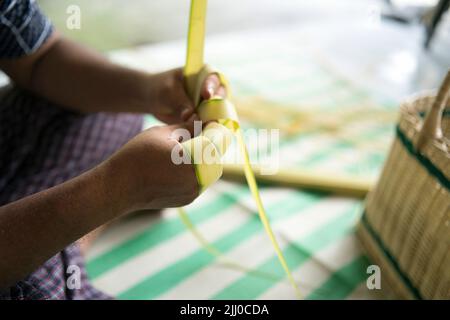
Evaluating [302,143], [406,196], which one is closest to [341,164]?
[302,143]

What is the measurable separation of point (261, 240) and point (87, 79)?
489mm

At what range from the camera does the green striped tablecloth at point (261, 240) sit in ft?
2.61

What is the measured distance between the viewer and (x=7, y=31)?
670 mm

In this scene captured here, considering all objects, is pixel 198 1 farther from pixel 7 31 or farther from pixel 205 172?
pixel 7 31

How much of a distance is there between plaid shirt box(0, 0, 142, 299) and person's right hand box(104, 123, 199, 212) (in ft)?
0.62

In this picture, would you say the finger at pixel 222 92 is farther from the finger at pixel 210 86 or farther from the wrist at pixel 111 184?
the wrist at pixel 111 184

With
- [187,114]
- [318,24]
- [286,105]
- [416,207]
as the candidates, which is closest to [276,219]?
[416,207]

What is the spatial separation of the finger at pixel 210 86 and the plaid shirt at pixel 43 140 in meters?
0.29

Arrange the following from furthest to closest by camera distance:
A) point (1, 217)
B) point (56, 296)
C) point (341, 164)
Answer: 1. point (341, 164)
2. point (56, 296)
3. point (1, 217)

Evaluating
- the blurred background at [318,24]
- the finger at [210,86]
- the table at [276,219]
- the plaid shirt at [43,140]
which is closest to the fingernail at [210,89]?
the finger at [210,86]

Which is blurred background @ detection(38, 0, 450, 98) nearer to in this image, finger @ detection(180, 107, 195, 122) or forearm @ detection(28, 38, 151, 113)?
forearm @ detection(28, 38, 151, 113)

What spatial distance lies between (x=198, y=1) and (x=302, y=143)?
29.2 inches

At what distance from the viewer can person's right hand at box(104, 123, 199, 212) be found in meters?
0.47

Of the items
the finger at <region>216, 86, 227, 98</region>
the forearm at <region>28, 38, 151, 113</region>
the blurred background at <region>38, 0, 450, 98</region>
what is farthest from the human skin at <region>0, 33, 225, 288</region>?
the blurred background at <region>38, 0, 450, 98</region>
